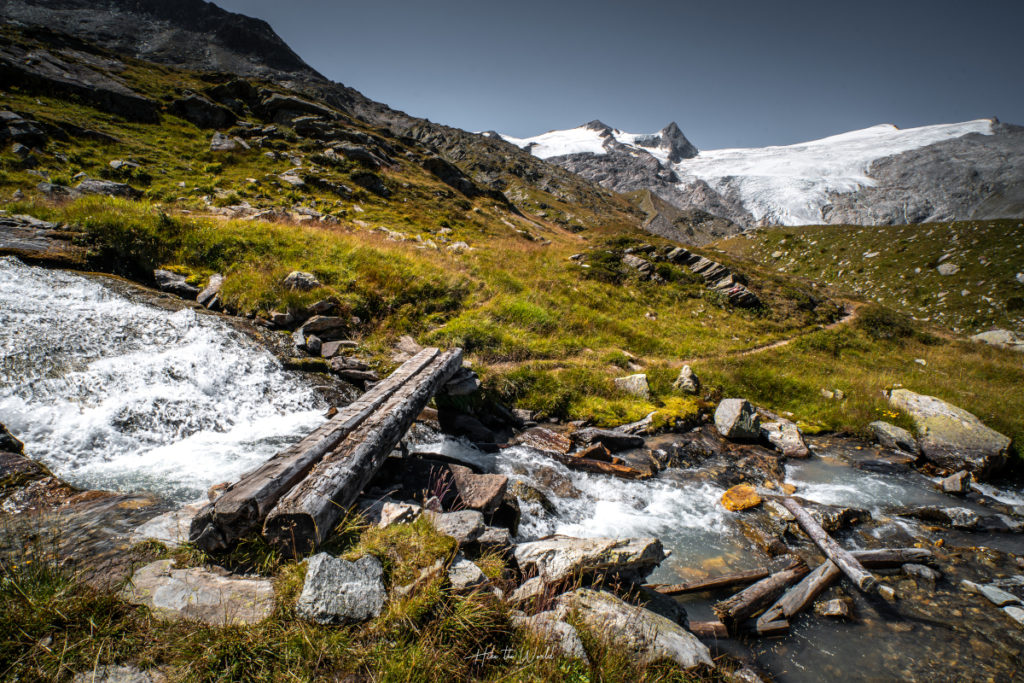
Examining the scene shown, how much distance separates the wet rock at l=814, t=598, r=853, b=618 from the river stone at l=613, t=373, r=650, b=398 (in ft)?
20.7

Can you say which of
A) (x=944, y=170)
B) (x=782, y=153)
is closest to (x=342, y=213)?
(x=944, y=170)

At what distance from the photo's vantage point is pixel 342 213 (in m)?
26.1

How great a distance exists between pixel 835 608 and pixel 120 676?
740 centimetres

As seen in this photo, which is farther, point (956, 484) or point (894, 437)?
point (894, 437)

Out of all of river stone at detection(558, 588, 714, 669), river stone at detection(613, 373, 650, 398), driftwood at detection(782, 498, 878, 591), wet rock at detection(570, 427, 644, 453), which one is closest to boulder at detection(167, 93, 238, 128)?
river stone at detection(613, 373, 650, 398)

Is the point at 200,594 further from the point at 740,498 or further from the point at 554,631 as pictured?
the point at 740,498

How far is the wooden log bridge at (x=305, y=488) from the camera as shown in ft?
12.2

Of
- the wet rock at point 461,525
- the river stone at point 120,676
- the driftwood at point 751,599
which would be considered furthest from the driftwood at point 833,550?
the river stone at point 120,676

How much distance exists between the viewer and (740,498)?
23.9ft

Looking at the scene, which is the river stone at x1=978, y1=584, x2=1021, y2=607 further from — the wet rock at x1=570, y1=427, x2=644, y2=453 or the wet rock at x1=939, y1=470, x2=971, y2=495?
the wet rock at x1=570, y1=427, x2=644, y2=453

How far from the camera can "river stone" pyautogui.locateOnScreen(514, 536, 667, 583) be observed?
4.29 meters

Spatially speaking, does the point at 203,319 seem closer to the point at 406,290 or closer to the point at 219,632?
the point at 406,290

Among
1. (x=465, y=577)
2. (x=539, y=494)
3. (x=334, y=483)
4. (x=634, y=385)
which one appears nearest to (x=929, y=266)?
(x=634, y=385)

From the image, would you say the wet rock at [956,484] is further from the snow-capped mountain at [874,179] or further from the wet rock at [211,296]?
the snow-capped mountain at [874,179]
